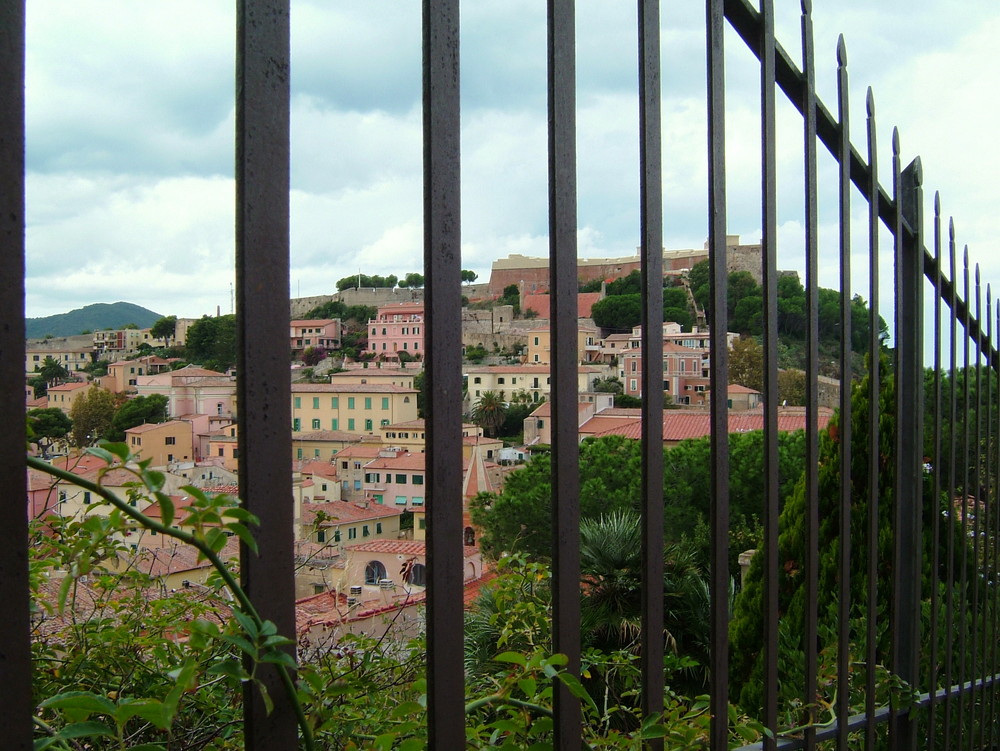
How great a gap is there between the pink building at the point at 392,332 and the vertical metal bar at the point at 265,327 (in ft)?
135

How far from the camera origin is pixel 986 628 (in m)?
1.78

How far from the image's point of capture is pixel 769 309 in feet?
3.05

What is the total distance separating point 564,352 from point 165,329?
44784 mm

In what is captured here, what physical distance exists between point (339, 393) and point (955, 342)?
28.2 meters

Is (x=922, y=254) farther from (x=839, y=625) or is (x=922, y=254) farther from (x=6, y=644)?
(x=6, y=644)

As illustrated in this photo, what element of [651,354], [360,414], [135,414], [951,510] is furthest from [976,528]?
[360,414]

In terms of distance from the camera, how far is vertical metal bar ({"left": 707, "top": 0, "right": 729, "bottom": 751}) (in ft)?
2.71

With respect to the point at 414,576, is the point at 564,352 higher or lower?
higher

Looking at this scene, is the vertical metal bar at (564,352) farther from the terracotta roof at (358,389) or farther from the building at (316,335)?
the building at (316,335)

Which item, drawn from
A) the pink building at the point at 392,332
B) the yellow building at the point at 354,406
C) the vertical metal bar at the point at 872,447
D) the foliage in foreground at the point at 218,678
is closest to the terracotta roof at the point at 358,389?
the yellow building at the point at 354,406

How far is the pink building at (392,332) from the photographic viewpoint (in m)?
42.3

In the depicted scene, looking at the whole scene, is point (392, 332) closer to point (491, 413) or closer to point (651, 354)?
point (491, 413)

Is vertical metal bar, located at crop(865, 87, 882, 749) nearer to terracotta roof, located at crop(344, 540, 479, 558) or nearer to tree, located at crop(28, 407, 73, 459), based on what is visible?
tree, located at crop(28, 407, 73, 459)

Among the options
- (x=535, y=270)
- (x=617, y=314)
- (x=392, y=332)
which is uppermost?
(x=535, y=270)
